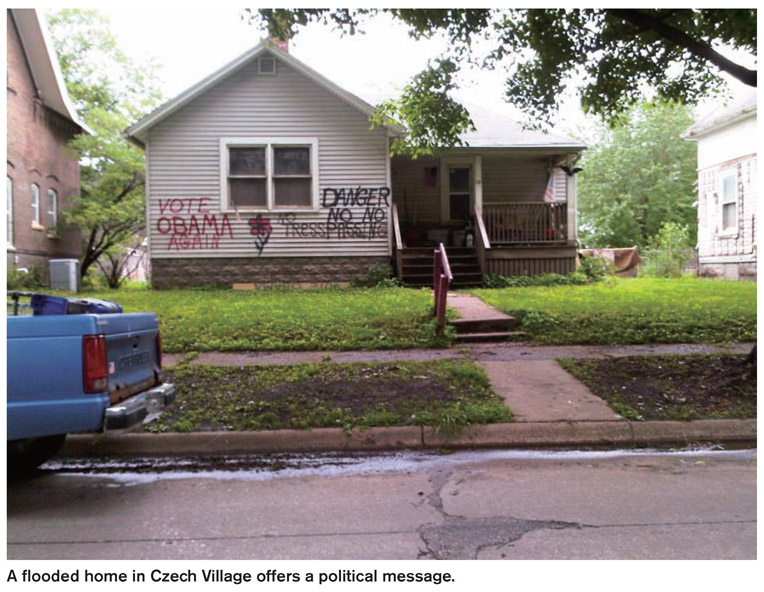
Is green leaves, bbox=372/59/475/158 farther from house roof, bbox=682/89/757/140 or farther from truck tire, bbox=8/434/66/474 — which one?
house roof, bbox=682/89/757/140

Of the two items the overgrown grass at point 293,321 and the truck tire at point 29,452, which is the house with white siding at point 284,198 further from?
the truck tire at point 29,452

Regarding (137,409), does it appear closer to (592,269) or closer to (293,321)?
(293,321)

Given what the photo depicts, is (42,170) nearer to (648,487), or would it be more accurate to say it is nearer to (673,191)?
(648,487)

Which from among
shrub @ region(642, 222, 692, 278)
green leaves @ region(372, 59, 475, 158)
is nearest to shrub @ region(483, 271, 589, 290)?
green leaves @ region(372, 59, 475, 158)

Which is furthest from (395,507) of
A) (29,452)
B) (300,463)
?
(29,452)

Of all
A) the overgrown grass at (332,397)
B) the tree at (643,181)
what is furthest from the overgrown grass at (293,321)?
the tree at (643,181)

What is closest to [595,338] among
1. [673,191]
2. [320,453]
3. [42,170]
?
[320,453]

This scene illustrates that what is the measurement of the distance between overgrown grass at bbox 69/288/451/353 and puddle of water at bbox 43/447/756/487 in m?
3.63

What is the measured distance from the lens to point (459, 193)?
1808 centimetres

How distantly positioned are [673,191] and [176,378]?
38018mm

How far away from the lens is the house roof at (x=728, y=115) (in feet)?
59.2

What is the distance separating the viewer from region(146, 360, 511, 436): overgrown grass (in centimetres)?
571

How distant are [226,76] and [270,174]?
2693 mm

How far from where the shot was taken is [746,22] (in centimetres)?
662
